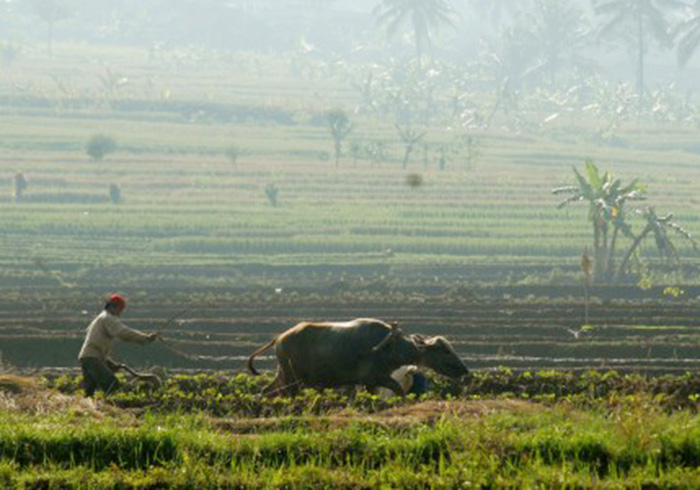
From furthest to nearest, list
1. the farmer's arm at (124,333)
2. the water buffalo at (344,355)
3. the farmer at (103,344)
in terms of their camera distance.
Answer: the water buffalo at (344,355) → the farmer at (103,344) → the farmer's arm at (124,333)

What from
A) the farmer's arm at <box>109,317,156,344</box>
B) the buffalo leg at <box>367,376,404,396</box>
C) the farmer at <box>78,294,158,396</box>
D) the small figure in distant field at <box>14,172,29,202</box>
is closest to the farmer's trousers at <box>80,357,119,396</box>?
the farmer at <box>78,294,158,396</box>

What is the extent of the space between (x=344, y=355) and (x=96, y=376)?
2.86 m

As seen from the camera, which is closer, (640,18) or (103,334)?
(103,334)

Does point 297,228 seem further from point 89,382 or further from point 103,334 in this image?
point 103,334

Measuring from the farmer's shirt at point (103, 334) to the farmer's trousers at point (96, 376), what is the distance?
0.08m

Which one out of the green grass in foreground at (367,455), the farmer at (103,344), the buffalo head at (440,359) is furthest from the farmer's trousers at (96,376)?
the green grass in foreground at (367,455)

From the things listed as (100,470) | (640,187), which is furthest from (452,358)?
(640,187)

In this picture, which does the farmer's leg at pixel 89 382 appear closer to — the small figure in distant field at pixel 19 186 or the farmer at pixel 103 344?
the farmer at pixel 103 344

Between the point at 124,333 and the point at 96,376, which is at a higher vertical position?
the point at 124,333

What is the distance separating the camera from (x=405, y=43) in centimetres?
14525

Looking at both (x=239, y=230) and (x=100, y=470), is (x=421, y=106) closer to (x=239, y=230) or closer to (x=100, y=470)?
(x=239, y=230)

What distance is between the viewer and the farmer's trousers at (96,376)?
17.8 meters

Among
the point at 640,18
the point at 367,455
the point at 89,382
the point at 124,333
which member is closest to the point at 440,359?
the point at 124,333

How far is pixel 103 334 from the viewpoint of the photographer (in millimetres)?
17641
